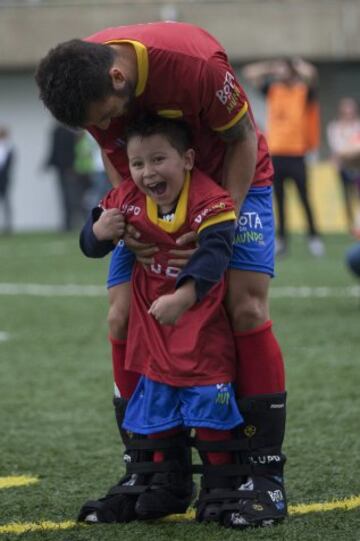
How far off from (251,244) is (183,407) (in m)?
0.54

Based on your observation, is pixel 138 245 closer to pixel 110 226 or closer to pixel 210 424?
pixel 110 226

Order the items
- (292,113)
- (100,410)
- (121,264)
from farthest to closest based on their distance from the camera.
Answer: (292,113) < (100,410) < (121,264)

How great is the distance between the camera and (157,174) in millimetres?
3926

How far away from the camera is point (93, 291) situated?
38.7 feet

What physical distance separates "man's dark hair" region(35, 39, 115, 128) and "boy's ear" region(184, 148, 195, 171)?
415 millimetres

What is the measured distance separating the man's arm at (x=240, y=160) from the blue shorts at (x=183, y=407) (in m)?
0.55

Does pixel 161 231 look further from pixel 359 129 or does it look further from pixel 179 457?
pixel 359 129

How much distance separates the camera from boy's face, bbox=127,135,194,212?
3.92 m

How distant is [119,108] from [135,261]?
0.63 metres

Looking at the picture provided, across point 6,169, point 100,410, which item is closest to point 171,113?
point 100,410

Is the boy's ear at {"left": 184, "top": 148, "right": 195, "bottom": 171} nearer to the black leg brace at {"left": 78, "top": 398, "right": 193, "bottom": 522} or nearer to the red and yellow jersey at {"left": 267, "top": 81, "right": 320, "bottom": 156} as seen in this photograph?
the black leg brace at {"left": 78, "top": 398, "right": 193, "bottom": 522}

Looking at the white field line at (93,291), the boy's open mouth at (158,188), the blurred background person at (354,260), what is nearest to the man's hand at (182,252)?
the boy's open mouth at (158,188)

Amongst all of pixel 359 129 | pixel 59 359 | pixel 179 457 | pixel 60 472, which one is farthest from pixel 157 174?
pixel 359 129

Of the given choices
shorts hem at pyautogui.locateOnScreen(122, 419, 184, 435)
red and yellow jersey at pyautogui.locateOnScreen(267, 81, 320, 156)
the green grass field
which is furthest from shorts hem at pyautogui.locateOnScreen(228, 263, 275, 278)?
red and yellow jersey at pyautogui.locateOnScreen(267, 81, 320, 156)
